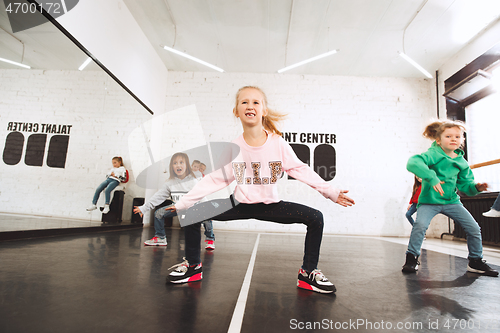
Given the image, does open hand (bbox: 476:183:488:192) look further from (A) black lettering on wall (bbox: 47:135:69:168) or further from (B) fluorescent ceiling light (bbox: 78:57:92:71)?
(B) fluorescent ceiling light (bbox: 78:57:92:71)

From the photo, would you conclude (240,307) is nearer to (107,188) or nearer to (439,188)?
(439,188)

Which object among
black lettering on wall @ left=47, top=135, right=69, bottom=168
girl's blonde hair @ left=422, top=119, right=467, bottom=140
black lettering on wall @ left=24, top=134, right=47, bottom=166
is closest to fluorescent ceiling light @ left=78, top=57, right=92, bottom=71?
black lettering on wall @ left=47, top=135, right=69, bottom=168

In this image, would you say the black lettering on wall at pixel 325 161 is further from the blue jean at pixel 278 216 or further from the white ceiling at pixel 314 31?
the blue jean at pixel 278 216

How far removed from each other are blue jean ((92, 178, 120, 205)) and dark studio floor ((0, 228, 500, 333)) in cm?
230

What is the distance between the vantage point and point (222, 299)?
1.27m

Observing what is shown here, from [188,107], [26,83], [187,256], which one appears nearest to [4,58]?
[26,83]

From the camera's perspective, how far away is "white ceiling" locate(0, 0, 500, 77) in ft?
15.9

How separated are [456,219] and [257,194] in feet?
6.03

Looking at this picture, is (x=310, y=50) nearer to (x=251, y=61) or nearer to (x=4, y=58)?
(x=251, y=61)

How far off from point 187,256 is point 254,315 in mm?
692

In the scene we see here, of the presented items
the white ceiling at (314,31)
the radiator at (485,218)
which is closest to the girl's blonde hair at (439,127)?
the white ceiling at (314,31)

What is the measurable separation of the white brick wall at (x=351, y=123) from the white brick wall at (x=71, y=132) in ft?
7.52

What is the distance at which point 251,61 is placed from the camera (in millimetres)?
6684

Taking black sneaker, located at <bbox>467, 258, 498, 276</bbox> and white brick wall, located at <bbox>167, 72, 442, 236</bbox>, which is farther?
white brick wall, located at <bbox>167, 72, 442, 236</bbox>
